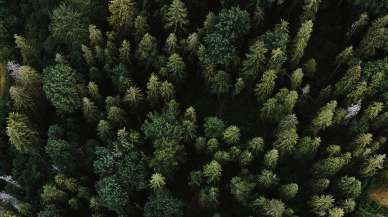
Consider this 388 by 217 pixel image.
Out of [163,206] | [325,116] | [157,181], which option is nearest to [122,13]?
[157,181]

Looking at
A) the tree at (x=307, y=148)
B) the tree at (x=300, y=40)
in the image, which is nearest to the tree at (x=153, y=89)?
the tree at (x=300, y=40)

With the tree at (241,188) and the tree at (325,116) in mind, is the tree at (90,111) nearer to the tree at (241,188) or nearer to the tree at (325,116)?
the tree at (241,188)

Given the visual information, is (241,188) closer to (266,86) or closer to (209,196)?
(209,196)

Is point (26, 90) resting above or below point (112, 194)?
above

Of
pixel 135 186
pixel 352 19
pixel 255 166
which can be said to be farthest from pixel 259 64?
pixel 135 186

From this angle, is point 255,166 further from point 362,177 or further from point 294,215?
point 362,177

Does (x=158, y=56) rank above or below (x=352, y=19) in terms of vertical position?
below
